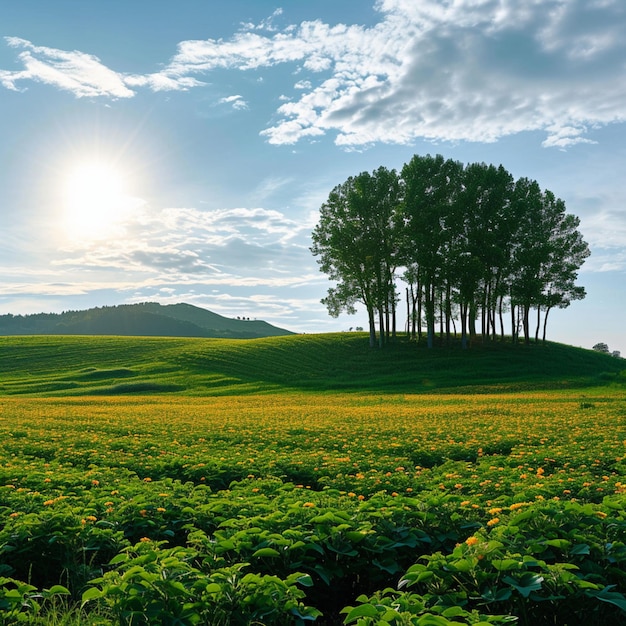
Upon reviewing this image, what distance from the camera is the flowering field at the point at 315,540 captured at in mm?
4824

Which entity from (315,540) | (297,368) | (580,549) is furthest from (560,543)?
(297,368)

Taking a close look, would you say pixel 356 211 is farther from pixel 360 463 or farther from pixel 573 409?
pixel 360 463

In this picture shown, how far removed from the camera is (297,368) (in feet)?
186

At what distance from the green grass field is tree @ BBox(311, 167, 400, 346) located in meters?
34.4

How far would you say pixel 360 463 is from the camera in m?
12.5

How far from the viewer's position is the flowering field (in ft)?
15.8

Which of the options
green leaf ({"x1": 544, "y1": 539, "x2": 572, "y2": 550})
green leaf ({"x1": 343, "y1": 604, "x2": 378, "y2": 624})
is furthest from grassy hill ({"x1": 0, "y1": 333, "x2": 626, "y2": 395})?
green leaf ({"x1": 343, "y1": 604, "x2": 378, "y2": 624})

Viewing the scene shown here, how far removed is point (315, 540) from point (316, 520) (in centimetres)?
31

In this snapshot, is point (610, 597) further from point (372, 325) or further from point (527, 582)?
point (372, 325)

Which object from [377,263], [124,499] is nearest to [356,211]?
[377,263]

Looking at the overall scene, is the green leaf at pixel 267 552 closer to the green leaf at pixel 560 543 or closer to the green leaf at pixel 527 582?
the green leaf at pixel 527 582

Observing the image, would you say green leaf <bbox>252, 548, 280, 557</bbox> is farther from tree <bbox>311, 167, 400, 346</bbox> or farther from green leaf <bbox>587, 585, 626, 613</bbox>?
tree <bbox>311, 167, 400, 346</bbox>

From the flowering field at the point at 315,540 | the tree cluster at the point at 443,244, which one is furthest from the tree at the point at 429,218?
the flowering field at the point at 315,540

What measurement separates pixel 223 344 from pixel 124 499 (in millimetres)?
63857
